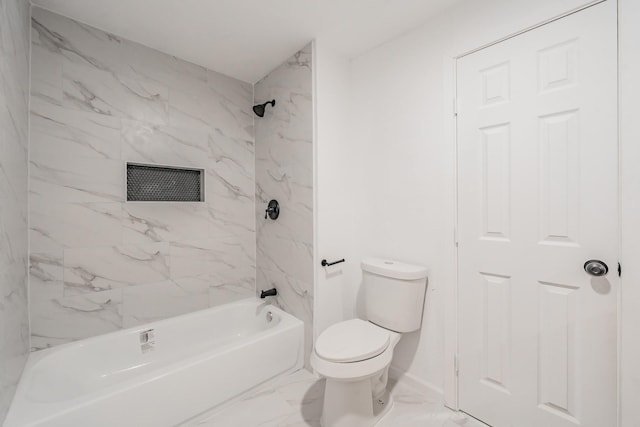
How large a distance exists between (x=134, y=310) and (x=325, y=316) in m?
1.32

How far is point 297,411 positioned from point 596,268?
1.63 meters

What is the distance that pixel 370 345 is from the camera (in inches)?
55.7

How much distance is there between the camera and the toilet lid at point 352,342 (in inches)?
52.8

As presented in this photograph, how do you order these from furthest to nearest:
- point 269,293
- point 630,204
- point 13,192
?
point 269,293 → point 13,192 → point 630,204

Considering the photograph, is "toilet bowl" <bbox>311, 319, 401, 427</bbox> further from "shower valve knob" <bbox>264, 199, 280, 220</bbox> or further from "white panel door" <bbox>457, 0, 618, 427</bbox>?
"shower valve knob" <bbox>264, 199, 280, 220</bbox>

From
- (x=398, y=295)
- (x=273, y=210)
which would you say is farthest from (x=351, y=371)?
(x=273, y=210)

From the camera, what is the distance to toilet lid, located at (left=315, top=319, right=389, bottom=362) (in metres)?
1.34

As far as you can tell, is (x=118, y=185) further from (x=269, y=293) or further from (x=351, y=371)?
(x=351, y=371)

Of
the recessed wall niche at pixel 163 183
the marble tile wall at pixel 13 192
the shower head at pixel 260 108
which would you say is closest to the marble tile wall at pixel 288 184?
the shower head at pixel 260 108

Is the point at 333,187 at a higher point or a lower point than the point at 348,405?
higher

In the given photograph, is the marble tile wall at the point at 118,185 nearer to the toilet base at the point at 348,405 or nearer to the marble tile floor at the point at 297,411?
the marble tile floor at the point at 297,411

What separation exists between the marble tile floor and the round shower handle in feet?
3.21

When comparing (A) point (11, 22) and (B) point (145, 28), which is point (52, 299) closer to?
(A) point (11, 22)

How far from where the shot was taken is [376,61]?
1908 mm
